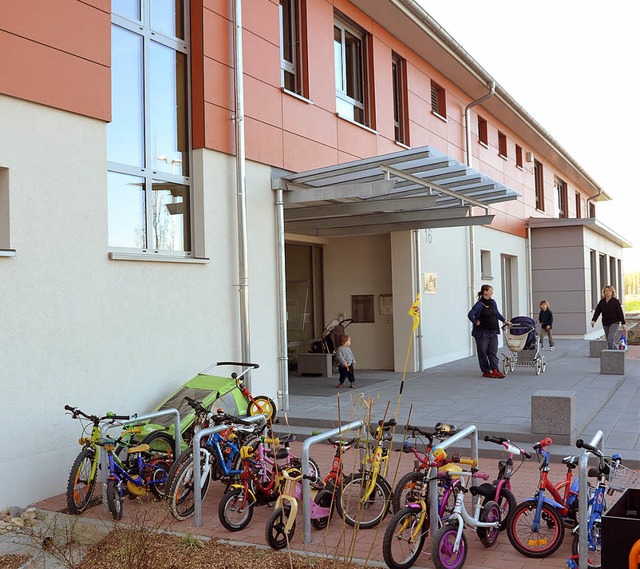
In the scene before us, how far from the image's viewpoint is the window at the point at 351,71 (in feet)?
41.6

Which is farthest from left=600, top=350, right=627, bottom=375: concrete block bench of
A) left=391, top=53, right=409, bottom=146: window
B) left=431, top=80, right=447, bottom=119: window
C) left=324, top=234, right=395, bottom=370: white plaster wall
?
left=431, top=80, right=447, bottom=119: window

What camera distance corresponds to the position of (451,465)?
484 centimetres

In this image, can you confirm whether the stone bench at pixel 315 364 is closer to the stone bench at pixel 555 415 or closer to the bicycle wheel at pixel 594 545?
the stone bench at pixel 555 415

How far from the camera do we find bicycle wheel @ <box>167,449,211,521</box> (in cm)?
565

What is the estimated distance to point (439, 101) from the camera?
17234 mm

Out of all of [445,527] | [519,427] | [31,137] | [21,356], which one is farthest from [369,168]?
[445,527]

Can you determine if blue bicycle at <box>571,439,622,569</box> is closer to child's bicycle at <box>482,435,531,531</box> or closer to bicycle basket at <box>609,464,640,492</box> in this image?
bicycle basket at <box>609,464,640,492</box>

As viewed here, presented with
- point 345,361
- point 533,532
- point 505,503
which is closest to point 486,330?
point 345,361

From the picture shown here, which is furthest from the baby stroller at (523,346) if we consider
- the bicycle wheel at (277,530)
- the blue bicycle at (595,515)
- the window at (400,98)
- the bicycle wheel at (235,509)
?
the bicycle wheel at (277,530)

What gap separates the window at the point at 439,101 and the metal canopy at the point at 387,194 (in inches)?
172

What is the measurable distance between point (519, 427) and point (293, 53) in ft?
21.9

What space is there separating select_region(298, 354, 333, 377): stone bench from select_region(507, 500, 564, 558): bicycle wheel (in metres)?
9.46

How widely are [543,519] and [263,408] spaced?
159 inches

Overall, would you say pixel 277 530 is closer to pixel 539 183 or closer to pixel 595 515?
pixel 595 515
